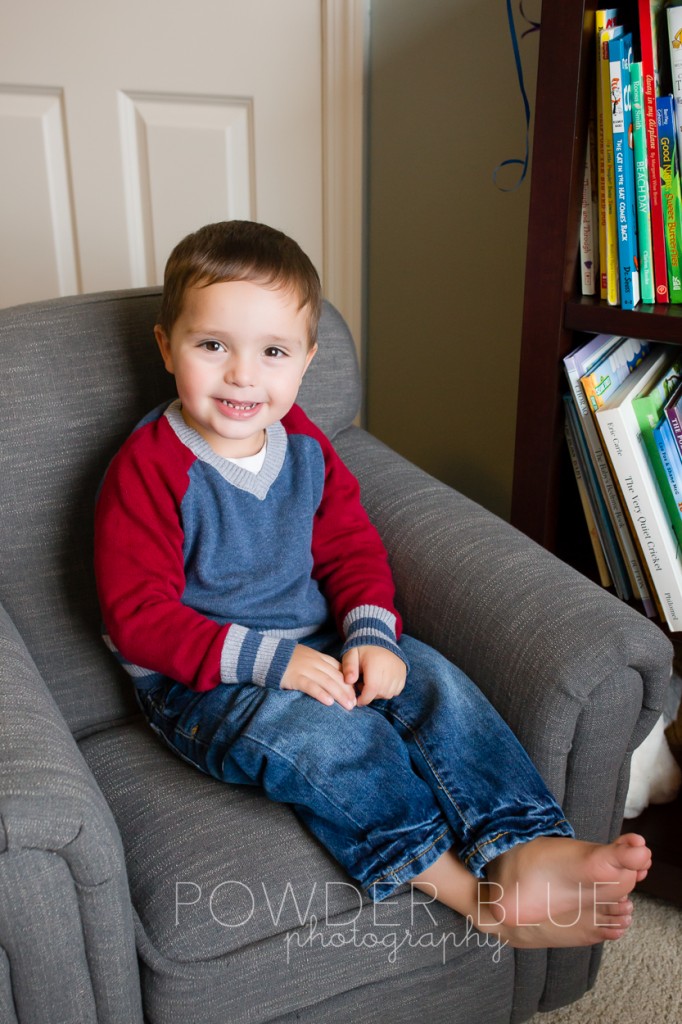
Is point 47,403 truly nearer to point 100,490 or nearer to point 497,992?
point 100,490

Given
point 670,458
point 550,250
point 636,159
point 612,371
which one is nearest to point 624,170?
point 636,159

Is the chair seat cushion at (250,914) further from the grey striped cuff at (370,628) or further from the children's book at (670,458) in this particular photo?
the children's book at (670,458)

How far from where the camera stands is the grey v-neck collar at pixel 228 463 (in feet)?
3.65

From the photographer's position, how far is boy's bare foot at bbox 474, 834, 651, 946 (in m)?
0.88

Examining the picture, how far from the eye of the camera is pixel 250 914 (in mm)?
883

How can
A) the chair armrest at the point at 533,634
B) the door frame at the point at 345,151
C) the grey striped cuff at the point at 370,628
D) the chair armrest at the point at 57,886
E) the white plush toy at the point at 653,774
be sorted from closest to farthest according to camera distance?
the chair armrest at the point at 57,886, the chair armrest at the point at 533,634, the grey striped cuff at the point at 370,628, the white plush toy at the point at 653,774, the door frame at the point at 345,151

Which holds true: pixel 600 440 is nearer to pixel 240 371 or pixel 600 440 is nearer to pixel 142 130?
pixel 240 371

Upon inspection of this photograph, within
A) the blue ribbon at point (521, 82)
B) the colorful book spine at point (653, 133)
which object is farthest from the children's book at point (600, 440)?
the blue ribbon at point (521, 82)

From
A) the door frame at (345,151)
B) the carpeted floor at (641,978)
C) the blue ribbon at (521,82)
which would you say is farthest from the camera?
the door frame at (345,151)

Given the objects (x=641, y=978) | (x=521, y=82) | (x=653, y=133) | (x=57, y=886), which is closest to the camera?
(x=57, y=886)

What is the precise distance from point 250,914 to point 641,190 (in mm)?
923

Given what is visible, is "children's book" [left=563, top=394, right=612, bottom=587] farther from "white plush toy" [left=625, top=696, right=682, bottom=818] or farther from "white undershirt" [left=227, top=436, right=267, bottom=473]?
"white undershirt" [left=227, top=436, right=267, bottom=473]

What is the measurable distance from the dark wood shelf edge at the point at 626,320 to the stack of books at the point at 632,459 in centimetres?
5

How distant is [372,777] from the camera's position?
37.3 inches
